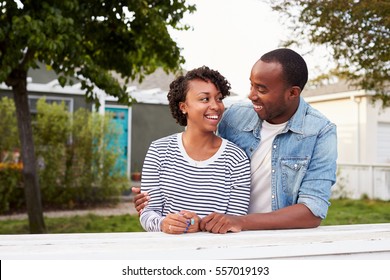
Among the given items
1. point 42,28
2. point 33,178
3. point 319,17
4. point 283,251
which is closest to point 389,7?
point 319,17

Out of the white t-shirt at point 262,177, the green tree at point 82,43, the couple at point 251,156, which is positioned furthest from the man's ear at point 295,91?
the green tree at point 82,43

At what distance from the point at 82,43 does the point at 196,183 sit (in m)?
6.07

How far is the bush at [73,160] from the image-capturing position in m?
11.1

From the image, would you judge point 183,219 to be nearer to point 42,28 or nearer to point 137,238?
point 137,238

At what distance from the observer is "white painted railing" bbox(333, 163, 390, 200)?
43.3ft

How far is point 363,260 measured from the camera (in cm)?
150

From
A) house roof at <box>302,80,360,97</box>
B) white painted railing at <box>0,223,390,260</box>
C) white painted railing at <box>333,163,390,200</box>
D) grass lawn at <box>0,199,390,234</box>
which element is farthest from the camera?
house roof at <box>302,80,360,97</box>

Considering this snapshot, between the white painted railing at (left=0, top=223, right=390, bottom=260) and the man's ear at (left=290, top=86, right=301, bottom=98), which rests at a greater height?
the man's ear at (left=290, top=86, right=301, bottom=98)

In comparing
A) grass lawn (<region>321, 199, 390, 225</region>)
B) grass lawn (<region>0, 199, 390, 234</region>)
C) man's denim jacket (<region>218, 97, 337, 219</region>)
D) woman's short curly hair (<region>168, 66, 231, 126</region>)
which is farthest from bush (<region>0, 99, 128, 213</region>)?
man's denim jacket (<region>218, 97, 337, 219</region>)

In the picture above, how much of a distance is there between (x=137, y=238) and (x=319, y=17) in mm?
7030

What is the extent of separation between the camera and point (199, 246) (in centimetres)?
141

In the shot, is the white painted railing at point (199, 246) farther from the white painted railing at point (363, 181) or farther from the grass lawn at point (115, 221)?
the white painted railing at point (363, 181)

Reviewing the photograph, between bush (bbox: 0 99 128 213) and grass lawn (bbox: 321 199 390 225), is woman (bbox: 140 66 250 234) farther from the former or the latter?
bush (bbox: 0 99 128 213)

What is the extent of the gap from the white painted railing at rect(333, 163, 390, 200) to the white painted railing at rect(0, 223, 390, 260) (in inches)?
479
